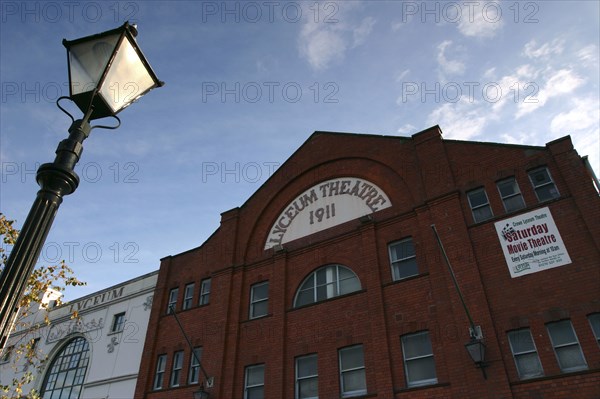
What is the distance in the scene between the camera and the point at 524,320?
13062 millimetres

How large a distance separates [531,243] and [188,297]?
16.1 m

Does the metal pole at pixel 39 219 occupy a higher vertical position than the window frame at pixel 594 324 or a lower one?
lower

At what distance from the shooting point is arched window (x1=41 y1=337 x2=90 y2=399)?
24.1 meters

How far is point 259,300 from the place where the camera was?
19906 mm

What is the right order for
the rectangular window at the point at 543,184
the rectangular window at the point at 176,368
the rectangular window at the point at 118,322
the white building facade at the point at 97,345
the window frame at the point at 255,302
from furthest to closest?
the rectangular window at the point at 118,322 → the white building facade at the point at 97,345 → the rectangular window at the point at 176,368 → the window frame at the point at 255,302 → the rectangular window at the point at 543,184

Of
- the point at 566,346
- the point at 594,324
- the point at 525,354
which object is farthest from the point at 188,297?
the point at 594,324

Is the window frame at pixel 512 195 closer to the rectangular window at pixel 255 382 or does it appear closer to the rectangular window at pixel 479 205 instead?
the rectangular window at pixel 479 205

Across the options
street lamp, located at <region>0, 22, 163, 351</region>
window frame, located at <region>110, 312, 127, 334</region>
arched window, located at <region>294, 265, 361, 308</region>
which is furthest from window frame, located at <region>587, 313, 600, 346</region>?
window frame, located at <region>110, 312, 127, 334</region>

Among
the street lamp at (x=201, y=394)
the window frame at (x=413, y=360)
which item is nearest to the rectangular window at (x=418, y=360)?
the window frame at (x=413, y=360)

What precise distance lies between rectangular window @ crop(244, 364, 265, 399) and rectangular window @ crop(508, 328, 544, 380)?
31.0 feet

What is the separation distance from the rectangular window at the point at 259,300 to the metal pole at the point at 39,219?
15645mm

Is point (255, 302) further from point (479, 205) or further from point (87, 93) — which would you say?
point (87, 93)

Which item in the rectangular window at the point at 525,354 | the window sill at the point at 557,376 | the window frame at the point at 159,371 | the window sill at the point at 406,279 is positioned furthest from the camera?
the window frame at the point at 159,371

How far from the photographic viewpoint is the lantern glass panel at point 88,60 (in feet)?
14.8
